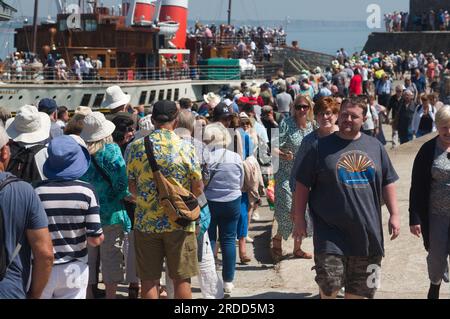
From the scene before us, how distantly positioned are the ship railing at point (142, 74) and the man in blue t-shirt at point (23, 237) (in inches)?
1042

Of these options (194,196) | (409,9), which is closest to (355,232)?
(194,196)

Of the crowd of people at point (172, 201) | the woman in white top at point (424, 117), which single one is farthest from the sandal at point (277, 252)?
the woman in white top at point (424, 117)

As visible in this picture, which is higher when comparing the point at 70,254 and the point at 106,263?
the point at 70,254

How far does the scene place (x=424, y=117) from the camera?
15305 millimetres

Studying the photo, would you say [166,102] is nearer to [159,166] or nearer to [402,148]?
[159,166]

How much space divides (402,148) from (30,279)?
1152cm

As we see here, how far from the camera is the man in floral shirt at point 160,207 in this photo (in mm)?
5914

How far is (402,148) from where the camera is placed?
15.3 meters

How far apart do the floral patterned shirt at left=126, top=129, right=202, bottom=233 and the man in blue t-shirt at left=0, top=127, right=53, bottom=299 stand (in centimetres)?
140

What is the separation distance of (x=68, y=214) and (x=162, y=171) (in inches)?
32.6

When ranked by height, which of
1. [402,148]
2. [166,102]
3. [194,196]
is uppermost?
[166,102]

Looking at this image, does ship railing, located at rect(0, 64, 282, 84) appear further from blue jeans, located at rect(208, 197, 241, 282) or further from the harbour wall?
blue jeans, located at rect(208, 197, 241, 282)

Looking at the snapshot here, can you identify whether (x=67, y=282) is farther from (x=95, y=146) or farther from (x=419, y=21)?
(x=419, y=21)

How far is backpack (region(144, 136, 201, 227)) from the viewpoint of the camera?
19.2ft
